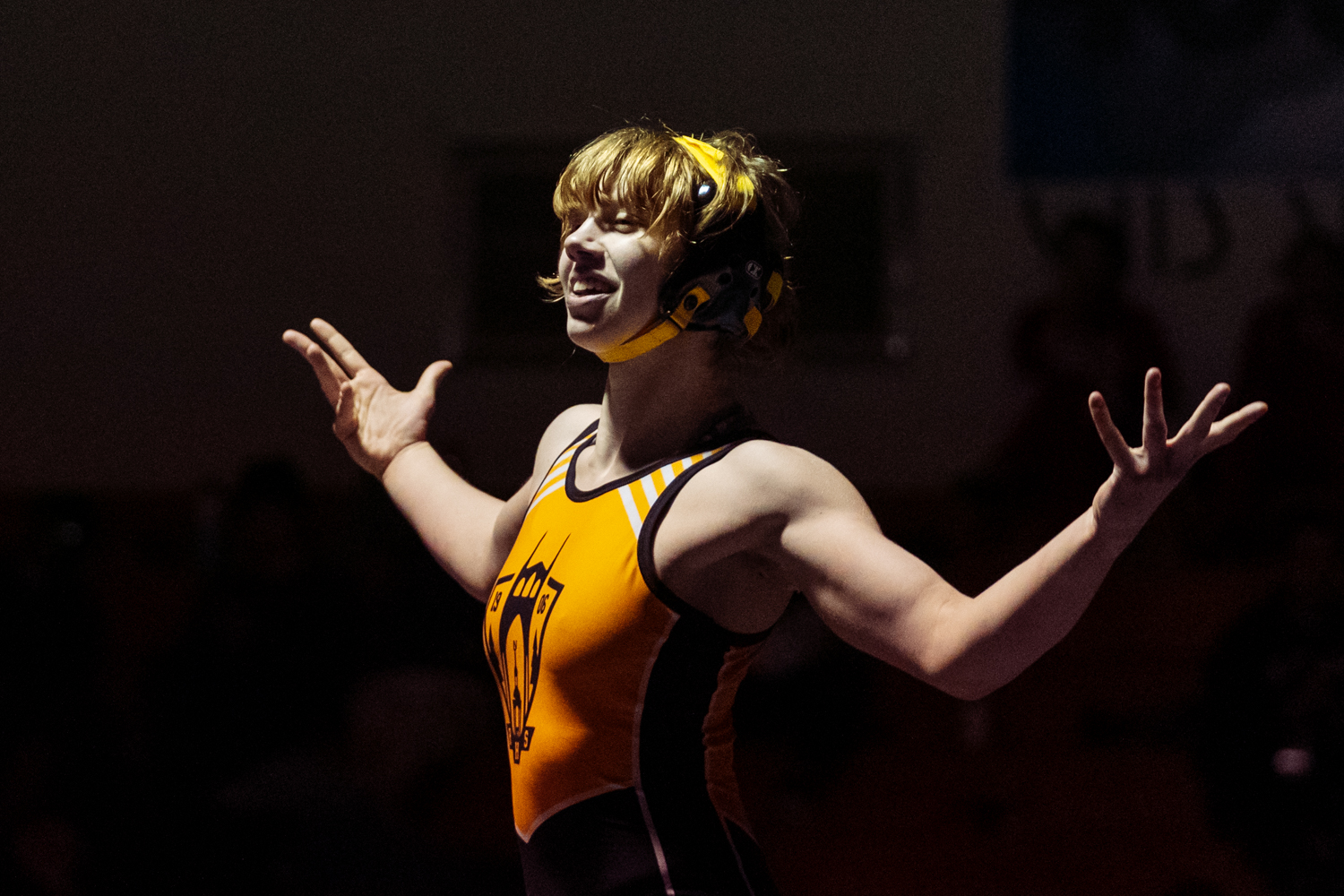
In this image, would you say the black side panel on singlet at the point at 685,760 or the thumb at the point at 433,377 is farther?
the thumb at the point at 433,377

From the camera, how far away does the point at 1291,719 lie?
9.74 ft

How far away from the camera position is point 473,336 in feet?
14.4

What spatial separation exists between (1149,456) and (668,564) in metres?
0.42

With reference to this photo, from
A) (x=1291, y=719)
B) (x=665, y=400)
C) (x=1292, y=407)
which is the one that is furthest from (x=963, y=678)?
(x=1292, y=407)

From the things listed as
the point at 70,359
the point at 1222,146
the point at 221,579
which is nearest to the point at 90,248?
the point at 70,359

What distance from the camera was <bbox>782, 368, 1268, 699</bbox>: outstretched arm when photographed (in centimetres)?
98

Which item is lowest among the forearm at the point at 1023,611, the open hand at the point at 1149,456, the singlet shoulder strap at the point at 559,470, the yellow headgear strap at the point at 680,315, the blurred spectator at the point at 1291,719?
the blurred spectator at the point at 1291,719

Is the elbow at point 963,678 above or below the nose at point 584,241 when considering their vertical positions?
below

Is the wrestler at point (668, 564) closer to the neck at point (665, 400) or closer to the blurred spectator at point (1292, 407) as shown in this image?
the neck at point (665, 400)

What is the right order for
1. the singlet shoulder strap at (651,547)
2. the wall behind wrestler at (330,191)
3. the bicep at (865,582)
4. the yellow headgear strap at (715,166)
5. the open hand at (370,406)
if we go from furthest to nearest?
the wall behind wrestler at (330,191)
the open hand at (370,406)
the yellow headgear strap at (715,166)
the singlet shoulder strap at (651,547)
the bicep at (865,582)

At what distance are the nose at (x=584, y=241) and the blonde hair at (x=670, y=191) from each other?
0.02m

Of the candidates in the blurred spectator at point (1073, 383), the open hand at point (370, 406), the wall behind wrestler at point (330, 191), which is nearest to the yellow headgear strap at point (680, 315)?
the open hand at point (370, 406)

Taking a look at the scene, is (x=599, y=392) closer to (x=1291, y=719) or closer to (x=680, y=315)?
(x=1291, y=719)

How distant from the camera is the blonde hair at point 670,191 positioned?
1.28m
